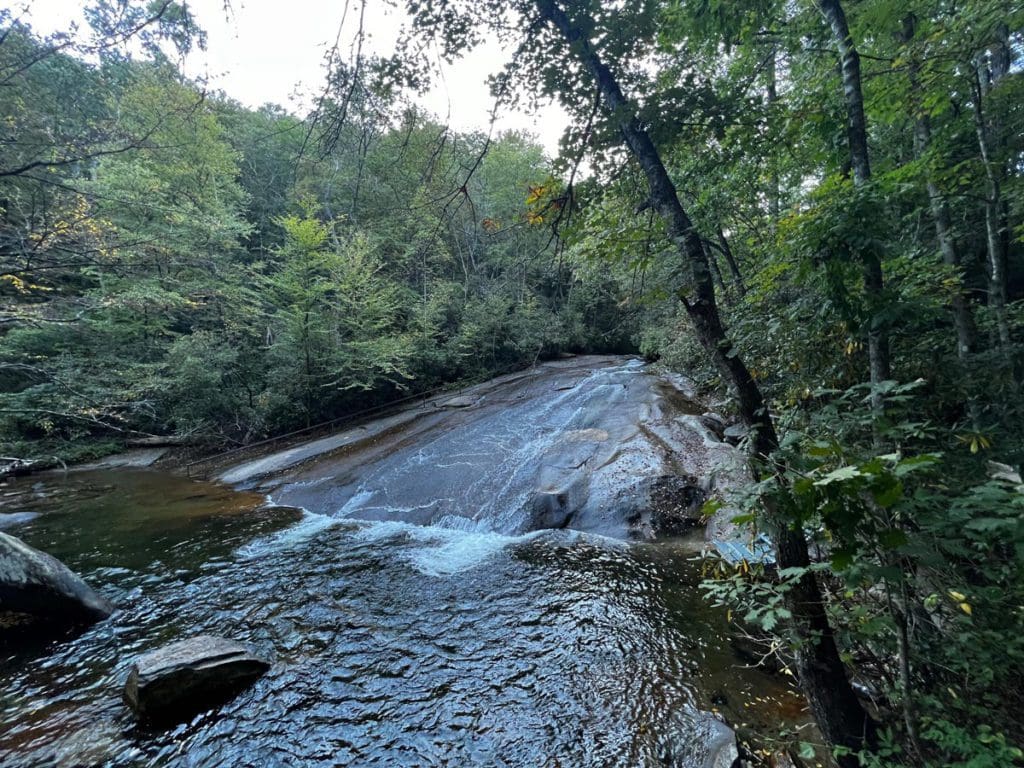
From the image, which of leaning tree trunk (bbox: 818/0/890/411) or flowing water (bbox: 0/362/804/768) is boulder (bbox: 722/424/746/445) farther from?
leaning tree trunk (bbox: 818/0/890/411)

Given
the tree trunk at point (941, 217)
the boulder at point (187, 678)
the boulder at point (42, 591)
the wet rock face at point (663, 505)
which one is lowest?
the wet rock face at point (663, 505)

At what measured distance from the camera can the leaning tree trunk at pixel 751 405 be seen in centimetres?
240

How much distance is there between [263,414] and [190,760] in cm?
1352

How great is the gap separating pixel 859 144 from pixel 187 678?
6987 mm

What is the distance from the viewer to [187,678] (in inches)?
141

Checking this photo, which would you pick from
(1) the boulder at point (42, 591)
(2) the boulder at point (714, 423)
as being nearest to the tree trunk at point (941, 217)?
(2) the boulder at point (714, 423)

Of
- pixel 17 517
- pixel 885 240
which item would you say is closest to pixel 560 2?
pixel 885 240

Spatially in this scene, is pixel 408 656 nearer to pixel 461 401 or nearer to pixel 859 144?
pixel 859 144

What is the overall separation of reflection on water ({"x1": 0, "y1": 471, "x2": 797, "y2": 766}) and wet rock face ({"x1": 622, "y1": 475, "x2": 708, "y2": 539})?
19.4 inches

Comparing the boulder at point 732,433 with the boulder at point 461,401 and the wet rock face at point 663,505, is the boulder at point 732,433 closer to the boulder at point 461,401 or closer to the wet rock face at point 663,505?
the wet rock face at point 663,505

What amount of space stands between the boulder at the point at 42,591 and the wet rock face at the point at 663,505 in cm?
706

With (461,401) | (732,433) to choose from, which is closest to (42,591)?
(732,433)

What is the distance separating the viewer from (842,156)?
4047 millimetres

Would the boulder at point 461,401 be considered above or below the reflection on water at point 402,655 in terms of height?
above
